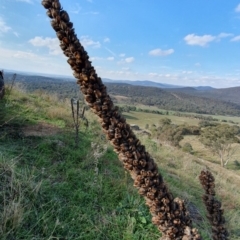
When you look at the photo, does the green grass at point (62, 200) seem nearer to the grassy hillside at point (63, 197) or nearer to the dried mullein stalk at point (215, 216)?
the grassy hillside at point (63, 197)

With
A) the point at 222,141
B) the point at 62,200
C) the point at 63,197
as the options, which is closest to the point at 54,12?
the point at 62,200

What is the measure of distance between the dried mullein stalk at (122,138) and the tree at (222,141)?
169 ft

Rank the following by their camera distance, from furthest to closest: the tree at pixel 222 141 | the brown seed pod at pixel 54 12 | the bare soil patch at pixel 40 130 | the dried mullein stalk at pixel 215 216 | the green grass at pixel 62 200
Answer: the tree at pixel 222 141 → the bare soil patch at pixel 40 130 → the green grass at pixel 62 200 → the dried mullein stalk at pixel 215 216 → the brown seed pod at pixel 54 12

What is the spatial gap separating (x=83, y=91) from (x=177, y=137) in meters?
53.0

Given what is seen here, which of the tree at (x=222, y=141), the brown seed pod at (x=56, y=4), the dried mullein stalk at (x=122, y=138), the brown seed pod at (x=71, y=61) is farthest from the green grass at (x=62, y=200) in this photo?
the tree at (x=222, y=141)

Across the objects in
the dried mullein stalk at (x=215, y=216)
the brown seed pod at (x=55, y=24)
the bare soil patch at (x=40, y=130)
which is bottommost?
the bare soil patch at (x=40, y=130)

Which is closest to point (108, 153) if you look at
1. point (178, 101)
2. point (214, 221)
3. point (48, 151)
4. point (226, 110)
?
point (48, 151)

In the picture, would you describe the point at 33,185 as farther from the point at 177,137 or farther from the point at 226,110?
the point at 226,110

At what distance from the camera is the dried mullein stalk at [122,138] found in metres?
0.81

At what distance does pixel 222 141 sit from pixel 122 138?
5291cm

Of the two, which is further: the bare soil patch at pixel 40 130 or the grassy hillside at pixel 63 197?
the bare soil patch at pixel 40 130

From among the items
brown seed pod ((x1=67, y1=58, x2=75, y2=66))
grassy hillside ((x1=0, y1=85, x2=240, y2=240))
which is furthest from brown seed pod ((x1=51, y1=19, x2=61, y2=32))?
grassy hillside ((x1=0, y1=85, x2=240, y2=240))

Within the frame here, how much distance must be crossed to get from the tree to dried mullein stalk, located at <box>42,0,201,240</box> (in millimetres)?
51518

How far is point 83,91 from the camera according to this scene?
0.83 meters
